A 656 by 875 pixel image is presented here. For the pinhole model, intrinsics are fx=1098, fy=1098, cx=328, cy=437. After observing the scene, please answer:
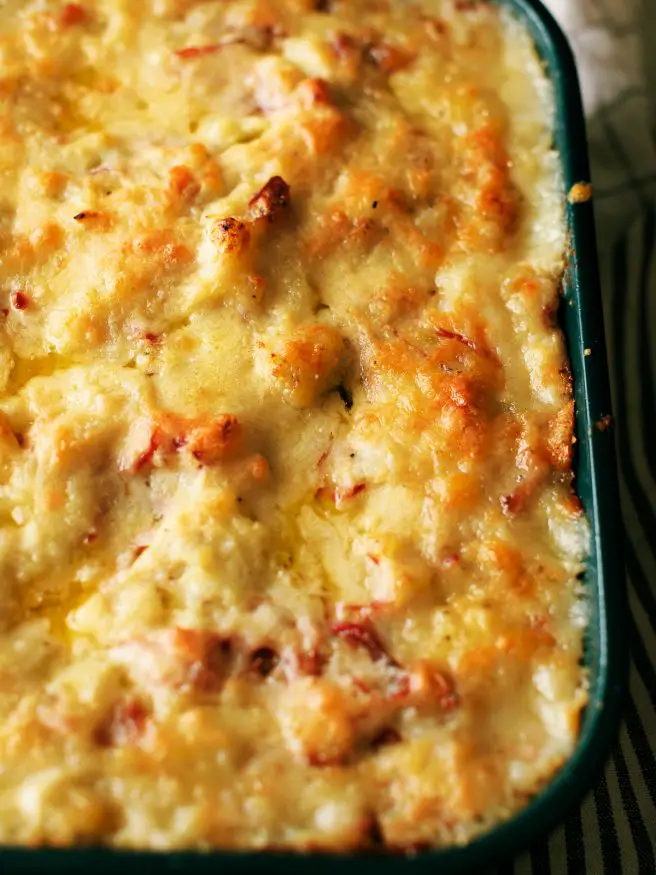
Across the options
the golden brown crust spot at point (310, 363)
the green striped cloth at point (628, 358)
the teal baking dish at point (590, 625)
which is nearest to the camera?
the teal baking dish at point (590, 625)

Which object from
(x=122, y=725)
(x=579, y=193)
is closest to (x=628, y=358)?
(x=579, y=193)

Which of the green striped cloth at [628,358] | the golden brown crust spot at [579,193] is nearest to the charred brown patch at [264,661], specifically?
the green striped cloth at [628,358]

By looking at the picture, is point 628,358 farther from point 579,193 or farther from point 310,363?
point 310,363

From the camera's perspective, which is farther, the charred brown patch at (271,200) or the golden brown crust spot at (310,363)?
the charred brown patch at (271,200)

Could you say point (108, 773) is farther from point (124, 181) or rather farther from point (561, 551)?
point (124, 181)

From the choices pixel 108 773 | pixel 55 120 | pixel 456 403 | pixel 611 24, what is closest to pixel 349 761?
pixel 108 773

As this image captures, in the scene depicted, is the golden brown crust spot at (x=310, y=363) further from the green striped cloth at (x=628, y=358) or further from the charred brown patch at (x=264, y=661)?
the green striped cloth at (x=628, y=358)

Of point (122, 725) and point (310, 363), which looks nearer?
point (122, 725)
